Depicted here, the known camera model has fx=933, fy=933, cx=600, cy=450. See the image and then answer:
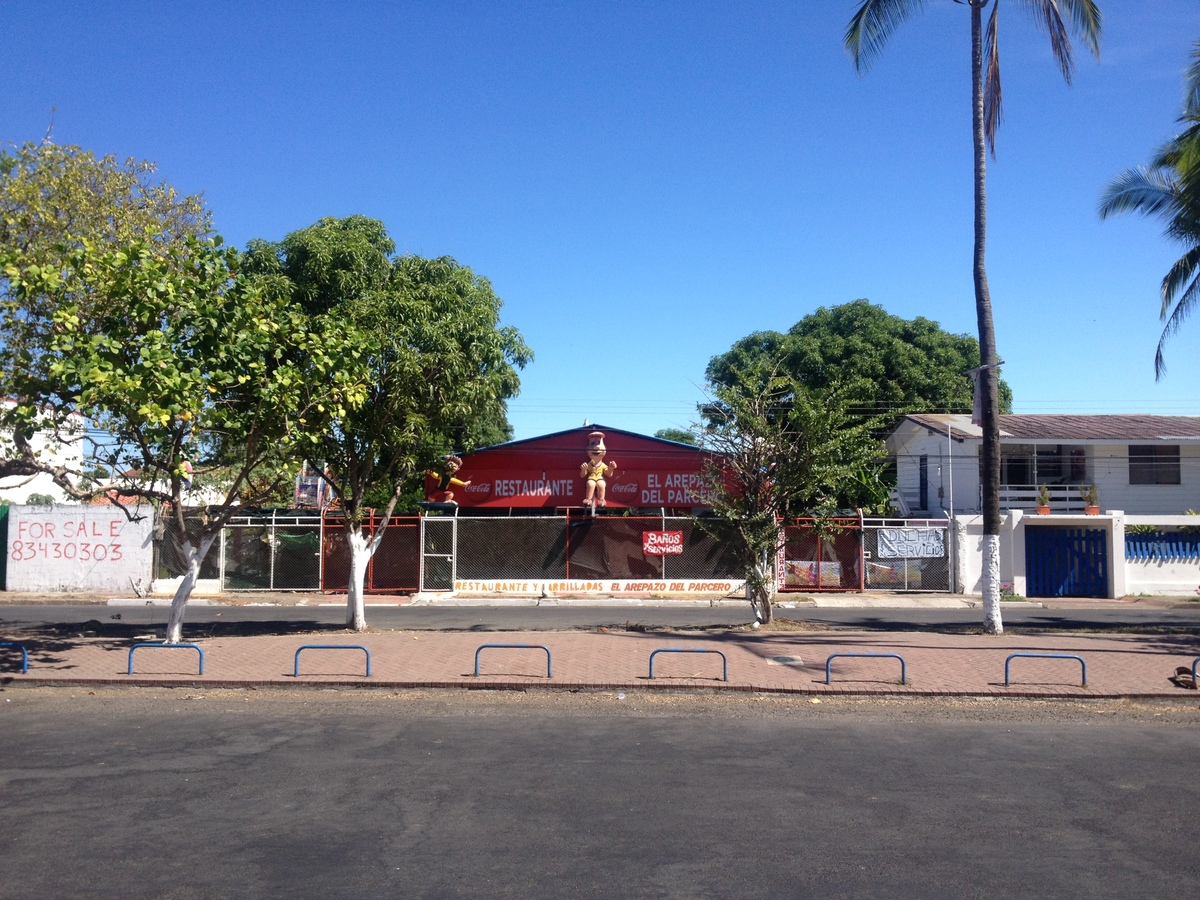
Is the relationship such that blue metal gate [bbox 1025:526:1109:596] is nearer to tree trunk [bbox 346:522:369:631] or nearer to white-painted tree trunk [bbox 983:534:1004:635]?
white-painted tree trunk [bbox 983:534:1004:635]

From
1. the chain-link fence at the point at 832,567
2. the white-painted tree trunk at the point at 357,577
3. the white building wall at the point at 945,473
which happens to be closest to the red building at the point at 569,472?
the chain-link fence at the point at 832,567

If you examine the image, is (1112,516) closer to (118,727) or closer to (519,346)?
(519,346)

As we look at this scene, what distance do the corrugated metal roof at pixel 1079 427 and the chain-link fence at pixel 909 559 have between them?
6105mm

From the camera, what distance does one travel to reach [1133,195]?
Answer: 21.8m

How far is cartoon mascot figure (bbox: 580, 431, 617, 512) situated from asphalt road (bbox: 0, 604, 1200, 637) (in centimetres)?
475

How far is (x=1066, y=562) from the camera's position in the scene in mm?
25344

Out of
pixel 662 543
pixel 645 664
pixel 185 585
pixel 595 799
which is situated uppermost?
pixel 662 543

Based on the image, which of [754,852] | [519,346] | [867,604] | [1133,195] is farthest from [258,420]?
[1133,195]

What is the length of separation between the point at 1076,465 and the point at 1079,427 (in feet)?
4.99

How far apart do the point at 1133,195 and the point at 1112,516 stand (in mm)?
8421

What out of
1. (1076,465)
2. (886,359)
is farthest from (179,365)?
(886,359)

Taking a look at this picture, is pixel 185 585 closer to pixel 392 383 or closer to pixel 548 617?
pixel 392 383

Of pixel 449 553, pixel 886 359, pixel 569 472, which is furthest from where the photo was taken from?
pixel 886 359

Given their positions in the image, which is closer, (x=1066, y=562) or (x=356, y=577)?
(x=356, y=577)
